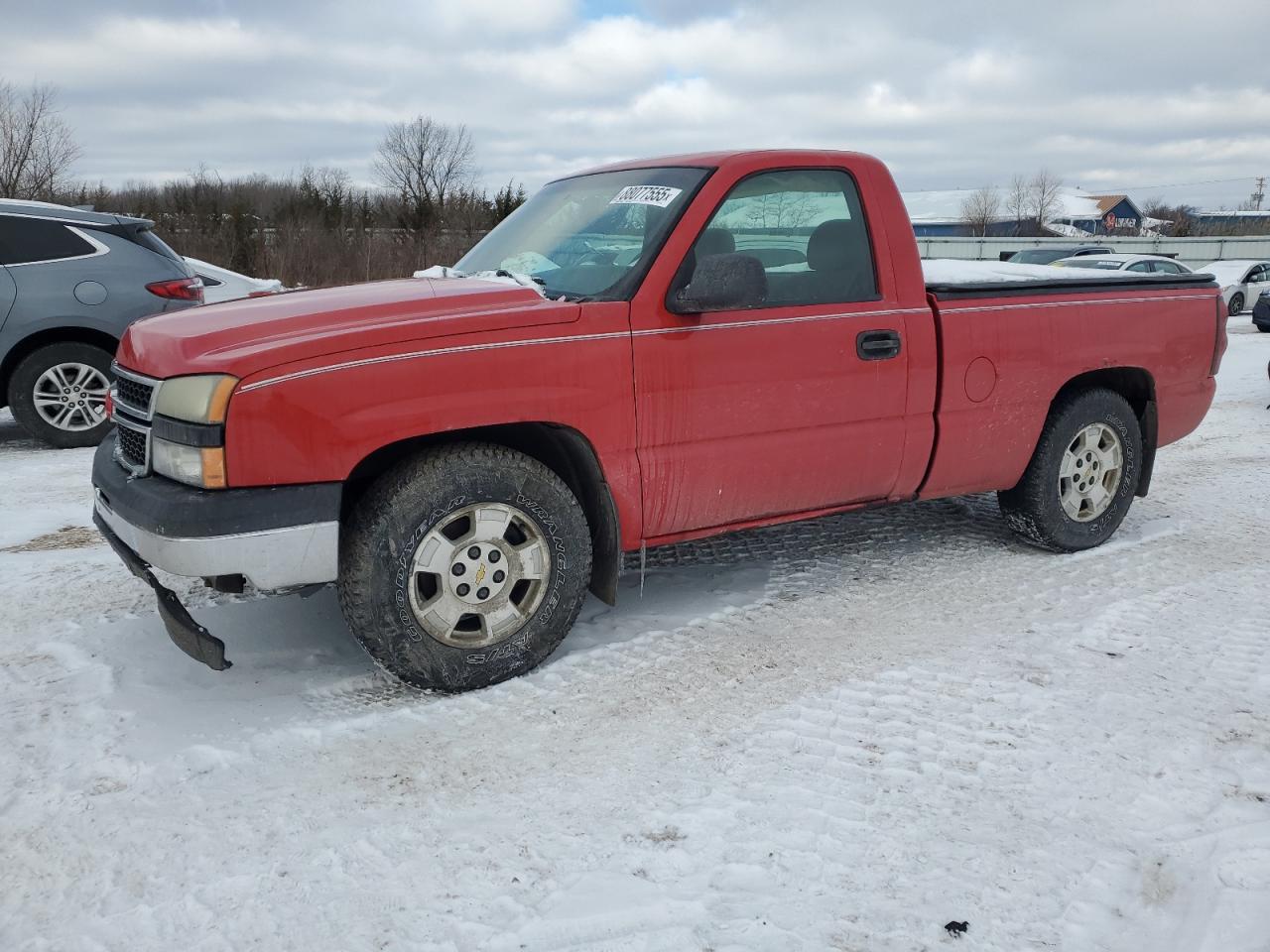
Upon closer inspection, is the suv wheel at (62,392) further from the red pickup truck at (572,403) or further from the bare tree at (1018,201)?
the bare tree at (1018,201)

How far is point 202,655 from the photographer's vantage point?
3.31m

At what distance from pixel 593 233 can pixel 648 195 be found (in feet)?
0.86

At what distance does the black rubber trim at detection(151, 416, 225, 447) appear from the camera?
10.0 feet

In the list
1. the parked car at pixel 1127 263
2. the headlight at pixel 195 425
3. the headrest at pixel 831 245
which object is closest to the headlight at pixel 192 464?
the headlight at pixel 195 425

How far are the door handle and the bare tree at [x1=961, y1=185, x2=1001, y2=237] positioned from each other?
66517 mm

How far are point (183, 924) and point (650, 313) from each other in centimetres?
235

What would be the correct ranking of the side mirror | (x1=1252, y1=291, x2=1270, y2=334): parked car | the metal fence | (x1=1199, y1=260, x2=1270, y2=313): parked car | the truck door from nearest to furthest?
the side mirror < the truck door < (x1=1252, y1=291, x2=1270, y2=334): parked car < (x1=1199, y1=260, x2=1270, y2=313): parked car < the metal fence

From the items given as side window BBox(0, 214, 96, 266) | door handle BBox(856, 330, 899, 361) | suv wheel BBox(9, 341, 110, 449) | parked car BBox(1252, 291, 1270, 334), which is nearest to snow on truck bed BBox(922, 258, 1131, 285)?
door handle BBox(856, 330, 899, 361)

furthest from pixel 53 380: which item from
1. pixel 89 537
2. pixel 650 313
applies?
pixel 650 313

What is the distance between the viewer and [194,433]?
308cm

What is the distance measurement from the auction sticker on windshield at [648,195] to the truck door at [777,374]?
19 centimetres

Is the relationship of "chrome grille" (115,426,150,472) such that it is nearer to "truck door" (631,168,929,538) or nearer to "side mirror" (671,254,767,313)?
"truck door" (631,168,929,538)

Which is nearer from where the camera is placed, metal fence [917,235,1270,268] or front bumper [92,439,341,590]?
front bumper [92,439,341,590]

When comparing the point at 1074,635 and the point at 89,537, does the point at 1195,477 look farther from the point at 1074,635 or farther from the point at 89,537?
the point at 89,537
